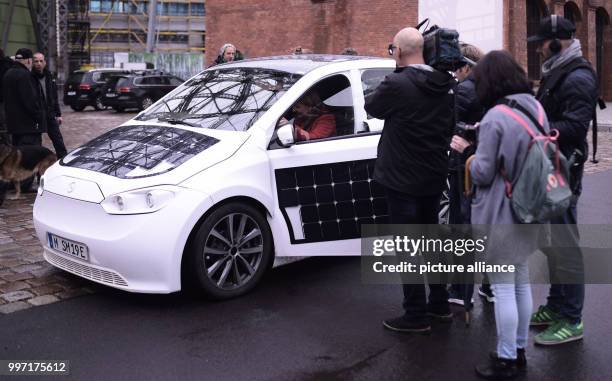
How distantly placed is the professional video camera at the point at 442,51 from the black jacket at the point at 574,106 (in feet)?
2.09

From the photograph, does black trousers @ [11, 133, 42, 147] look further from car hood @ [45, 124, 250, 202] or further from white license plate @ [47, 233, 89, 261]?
white license plate @ [47, 233, 89, 261]

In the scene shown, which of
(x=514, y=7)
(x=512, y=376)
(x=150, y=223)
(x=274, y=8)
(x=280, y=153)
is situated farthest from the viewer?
(x=274, y=8)

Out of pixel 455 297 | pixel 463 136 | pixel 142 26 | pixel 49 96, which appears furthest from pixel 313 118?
pixel 142 26

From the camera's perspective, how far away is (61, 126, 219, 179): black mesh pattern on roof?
16.6 ft

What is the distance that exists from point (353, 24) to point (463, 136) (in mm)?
26843

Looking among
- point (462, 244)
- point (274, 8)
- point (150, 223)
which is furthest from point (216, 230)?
point (274, 8)

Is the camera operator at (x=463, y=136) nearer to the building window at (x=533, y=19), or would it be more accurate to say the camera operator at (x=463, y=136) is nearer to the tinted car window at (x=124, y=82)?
the building window at (x=533, y=19)

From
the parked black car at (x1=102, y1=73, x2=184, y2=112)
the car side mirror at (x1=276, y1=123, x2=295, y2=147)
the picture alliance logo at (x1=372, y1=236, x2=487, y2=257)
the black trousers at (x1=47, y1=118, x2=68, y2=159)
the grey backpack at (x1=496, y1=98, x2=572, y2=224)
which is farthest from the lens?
the parked black car at (x1=102, y1=73, x2=184, y2=112)

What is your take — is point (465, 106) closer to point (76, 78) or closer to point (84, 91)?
point (84, 91)

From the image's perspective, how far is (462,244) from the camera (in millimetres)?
4973

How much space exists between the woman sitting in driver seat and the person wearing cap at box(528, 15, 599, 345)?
1.90m

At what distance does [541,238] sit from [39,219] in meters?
3.77

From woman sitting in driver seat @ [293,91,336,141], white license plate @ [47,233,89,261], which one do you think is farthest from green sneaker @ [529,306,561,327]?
white license plate @ [47,233,89,261]

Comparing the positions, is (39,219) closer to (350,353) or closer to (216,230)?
(216,230)
